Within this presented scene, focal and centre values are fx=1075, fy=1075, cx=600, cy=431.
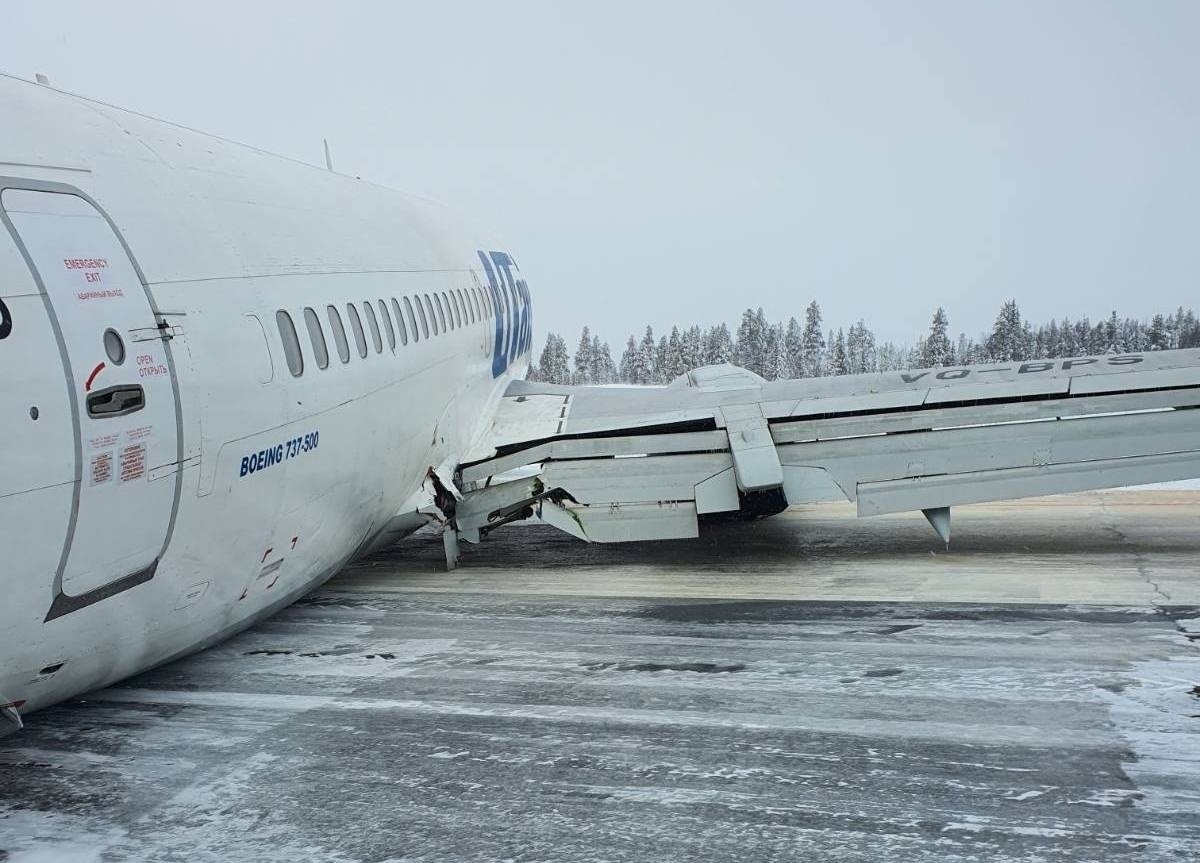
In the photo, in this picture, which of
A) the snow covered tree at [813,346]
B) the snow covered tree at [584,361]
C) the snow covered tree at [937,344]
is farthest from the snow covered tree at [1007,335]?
the snow covered tree at [584,361]

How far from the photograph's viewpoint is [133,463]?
589 centimetres

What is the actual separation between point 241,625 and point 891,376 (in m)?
7.47

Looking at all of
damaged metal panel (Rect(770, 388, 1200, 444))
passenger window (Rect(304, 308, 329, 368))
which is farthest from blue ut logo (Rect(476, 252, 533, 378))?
passenger window (Rect(304, 308, 329, 368))

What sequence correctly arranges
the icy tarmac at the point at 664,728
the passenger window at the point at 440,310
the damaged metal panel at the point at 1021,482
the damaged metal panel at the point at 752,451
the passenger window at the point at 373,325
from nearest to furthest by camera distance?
the icy tarmac at the point at 664,728 → the passenger window at the point at 373,325 → the damaged metal panel at the point at 752,451 → the damaged metal panel at the point at 1021,482 → the passenger window at the point at 440,310

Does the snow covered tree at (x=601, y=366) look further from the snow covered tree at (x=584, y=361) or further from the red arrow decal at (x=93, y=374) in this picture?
the red arrow decal at (x=93, y=374)

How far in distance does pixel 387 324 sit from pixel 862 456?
188 inches

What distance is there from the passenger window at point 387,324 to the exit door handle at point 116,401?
3.59 m

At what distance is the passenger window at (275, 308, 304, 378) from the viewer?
7.47m

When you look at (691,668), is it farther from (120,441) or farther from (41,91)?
(41,91)

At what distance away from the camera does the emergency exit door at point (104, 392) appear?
5562 mm

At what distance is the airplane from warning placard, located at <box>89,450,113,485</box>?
1cm

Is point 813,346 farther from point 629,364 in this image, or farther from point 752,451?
→ point 752,451

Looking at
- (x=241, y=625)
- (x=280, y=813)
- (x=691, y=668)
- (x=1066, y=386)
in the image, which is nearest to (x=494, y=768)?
(x=280, y=813)

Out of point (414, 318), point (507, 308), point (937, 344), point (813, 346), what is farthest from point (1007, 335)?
point (414, 318)
